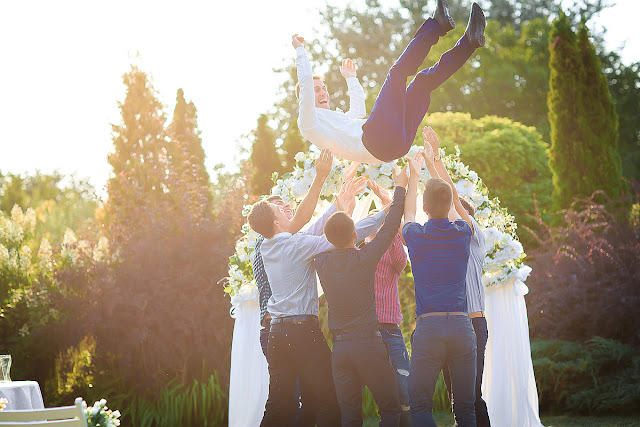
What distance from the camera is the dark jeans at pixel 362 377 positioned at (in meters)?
3.43

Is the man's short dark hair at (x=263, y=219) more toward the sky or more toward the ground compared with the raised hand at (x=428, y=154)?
more toward the ground

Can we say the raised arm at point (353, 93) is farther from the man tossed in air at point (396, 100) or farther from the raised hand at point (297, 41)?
the raised hand at point (297, 41)

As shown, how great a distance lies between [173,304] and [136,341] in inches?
22.0

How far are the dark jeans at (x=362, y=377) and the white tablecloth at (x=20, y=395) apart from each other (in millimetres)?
2204

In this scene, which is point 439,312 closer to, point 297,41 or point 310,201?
point 310,201

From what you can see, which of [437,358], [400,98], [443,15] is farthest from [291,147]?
[437,358]

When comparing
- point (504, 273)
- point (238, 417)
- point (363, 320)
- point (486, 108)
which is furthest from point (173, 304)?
point (486, 108)

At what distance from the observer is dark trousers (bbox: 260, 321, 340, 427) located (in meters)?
3.65

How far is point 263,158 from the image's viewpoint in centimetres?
1205

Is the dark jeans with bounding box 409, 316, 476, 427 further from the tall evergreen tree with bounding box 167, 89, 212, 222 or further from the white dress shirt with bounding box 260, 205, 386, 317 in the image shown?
the tall evergreen tree with bounding box 167, 89, 212, 222

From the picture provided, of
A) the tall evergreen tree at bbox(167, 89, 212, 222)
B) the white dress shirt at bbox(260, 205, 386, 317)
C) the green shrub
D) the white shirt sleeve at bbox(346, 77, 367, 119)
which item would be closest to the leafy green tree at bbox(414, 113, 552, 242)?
the tall evergreen tree at bbox(167, 89, 212, 222)

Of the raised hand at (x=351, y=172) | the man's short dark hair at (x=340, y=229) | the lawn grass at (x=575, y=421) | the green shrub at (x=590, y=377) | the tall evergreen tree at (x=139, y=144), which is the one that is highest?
the tall evergreen tree at (x=139, y=144)

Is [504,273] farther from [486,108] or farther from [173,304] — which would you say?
[486,108]

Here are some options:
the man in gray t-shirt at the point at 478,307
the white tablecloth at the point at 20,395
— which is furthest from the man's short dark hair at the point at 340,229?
the white tablecloth at the point at 20,395
